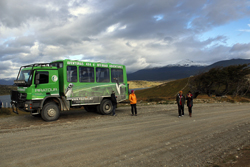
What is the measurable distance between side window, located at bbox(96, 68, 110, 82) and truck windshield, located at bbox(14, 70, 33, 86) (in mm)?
4346

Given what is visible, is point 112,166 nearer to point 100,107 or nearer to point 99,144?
point 99,144

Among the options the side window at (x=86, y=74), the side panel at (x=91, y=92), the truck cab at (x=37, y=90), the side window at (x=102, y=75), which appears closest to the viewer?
the truck cab at (x=37, y=90)

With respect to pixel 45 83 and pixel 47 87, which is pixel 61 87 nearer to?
pixel 47 87

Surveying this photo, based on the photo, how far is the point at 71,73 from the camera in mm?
11867

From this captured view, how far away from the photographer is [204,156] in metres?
5.50

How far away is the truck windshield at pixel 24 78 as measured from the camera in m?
10.7

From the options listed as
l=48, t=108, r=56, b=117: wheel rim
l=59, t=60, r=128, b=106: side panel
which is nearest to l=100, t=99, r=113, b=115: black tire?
l=59, t=60, r=128, b=106: side panel

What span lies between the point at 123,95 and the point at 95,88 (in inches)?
108

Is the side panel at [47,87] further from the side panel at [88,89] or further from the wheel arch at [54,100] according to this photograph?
the side panel at [88,89]

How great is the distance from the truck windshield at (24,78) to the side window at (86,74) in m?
3.02

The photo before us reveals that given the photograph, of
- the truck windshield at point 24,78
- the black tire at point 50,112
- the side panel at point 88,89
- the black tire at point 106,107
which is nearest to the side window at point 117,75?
the side panel at point 88,89

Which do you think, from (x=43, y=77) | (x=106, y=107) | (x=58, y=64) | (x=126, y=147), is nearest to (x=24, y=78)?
(x=43, y=77)

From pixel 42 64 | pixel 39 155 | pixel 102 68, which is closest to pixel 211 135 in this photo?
pixel 39 155

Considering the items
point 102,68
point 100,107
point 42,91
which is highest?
point 102,68
